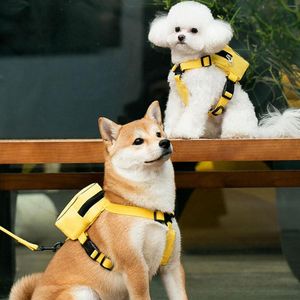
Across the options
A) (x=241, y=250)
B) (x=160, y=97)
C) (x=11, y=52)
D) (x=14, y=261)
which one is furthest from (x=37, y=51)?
(x=241, y=250)

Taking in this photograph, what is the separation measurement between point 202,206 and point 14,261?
958mm

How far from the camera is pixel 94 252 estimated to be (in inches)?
129

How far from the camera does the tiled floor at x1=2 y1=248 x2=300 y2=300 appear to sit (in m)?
4.27

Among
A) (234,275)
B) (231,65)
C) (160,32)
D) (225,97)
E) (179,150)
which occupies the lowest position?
(234,275)

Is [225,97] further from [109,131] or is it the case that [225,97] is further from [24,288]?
[24,288]

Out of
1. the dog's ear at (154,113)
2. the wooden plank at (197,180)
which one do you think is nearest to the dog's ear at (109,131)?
the dog's ear at (154,113)

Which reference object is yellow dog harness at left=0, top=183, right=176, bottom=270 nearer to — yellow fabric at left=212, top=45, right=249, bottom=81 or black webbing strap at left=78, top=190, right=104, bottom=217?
black webbing strap at left=78, top=190, right=104, bottom=217

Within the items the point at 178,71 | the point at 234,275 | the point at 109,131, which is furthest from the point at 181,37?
the point at 234,275

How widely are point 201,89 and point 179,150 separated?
287 millimetres

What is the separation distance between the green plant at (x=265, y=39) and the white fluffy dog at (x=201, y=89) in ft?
1.41

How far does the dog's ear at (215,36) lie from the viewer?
3.57 meters

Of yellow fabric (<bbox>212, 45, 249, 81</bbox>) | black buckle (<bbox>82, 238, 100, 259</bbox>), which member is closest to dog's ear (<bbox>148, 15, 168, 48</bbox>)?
yellow fabric (<bbox>212, 45, 249, 81</bbox>)

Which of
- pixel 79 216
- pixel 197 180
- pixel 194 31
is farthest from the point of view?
pixel 197 180

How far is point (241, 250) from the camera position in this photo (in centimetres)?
456
